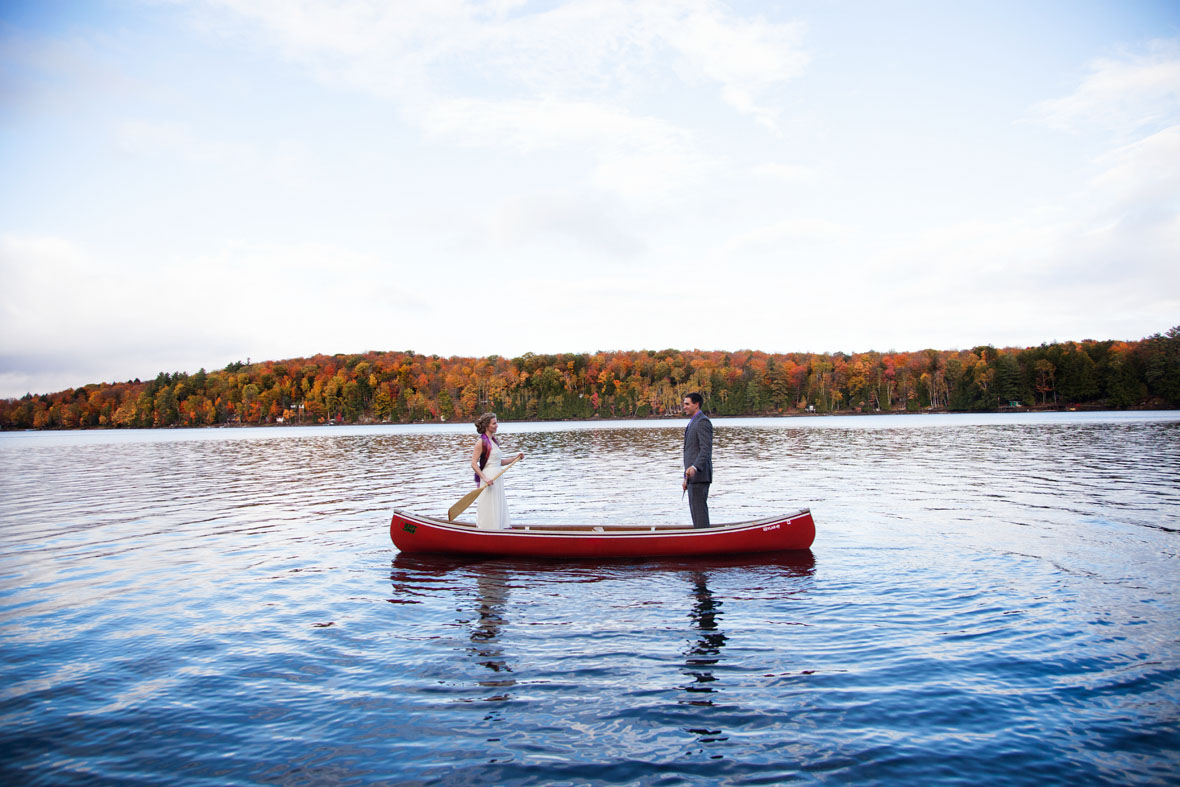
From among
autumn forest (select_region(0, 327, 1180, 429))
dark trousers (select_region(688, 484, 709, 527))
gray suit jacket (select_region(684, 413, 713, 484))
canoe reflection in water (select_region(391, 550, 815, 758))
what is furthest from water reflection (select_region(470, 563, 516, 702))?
autumn forest (select_region(0, 327, 1180, 429))

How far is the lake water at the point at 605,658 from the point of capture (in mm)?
5676

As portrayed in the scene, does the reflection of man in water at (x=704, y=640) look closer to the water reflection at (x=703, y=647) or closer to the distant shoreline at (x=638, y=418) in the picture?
the water reflection at (x=703, y=647)

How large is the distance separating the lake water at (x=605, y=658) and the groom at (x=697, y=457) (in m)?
1.22

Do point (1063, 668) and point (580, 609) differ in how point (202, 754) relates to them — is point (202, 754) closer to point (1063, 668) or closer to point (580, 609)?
point (580, 609)

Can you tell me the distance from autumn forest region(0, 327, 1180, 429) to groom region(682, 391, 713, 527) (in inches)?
5804

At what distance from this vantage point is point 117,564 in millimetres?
13961

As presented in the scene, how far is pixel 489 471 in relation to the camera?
12820mm

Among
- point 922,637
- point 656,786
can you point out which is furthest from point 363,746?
point 922,637

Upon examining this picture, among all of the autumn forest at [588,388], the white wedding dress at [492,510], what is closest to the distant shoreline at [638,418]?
the autumn forest at [588,388]

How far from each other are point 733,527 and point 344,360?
199463mm

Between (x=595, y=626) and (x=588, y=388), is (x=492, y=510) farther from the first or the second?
(x=588, y=388)

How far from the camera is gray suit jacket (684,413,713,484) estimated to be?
476 inches

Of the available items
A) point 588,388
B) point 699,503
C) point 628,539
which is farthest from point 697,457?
point 588,388

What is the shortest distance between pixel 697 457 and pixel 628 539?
7.41 ft
